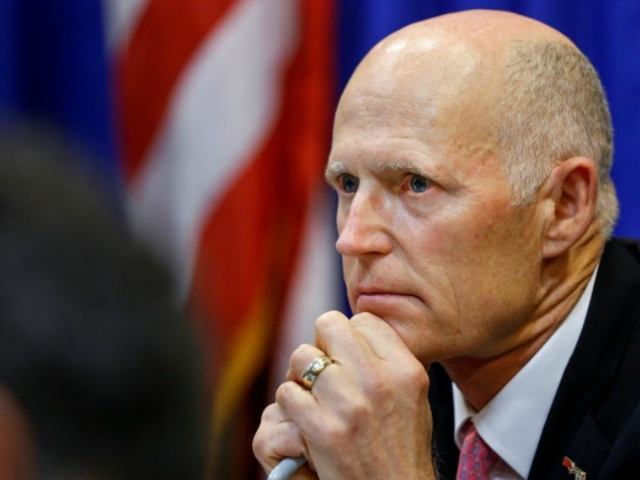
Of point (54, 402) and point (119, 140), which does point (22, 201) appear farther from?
point (119, 140)

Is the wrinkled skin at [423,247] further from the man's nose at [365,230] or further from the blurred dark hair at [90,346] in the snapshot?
the blurred dark hair at [90,346]

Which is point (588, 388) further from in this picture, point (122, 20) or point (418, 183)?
point (122, 20)

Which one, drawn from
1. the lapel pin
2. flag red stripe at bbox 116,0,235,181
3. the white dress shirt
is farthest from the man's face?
flag red stripe at bbox 116,0,235,181

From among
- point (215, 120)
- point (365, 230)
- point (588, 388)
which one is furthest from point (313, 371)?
point (215, 120)

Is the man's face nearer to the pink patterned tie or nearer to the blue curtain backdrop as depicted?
the pink patterned tie

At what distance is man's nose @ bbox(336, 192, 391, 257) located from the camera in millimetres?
1902

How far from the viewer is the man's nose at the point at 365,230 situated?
190cm

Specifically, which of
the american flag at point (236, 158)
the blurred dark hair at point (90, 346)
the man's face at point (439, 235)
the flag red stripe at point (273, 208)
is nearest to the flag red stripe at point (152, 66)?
the american flag at point (236, 158)

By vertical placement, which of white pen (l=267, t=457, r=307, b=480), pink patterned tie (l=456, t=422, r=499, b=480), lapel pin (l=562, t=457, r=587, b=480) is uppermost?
lapel pin (l=562, t=457, r=587, b=480)

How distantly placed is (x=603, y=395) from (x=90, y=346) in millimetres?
1470

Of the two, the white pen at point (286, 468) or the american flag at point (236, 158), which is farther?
the american flag at point (236, 158)

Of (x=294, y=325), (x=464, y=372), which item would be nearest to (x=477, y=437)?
(x=464, y=372)

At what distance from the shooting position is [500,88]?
1.90 meters

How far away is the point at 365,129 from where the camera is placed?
6.47 ft
